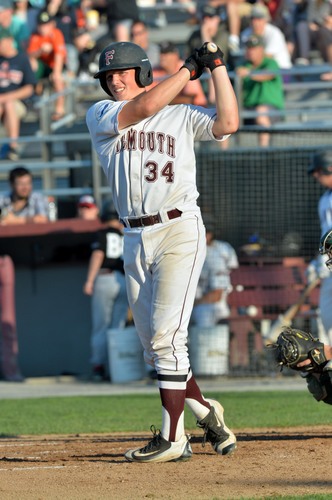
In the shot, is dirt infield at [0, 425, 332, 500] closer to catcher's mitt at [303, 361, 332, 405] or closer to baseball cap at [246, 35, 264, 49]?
catcher's mitt at [303, 361, 332, 405]

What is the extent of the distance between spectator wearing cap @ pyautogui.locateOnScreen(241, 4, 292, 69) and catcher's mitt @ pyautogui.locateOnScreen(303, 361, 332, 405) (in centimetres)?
1001

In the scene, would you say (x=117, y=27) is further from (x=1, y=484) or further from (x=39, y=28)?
(x=1, y=484)

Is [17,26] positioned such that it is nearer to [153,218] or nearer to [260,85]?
[260,85]

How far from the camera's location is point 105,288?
14.1 m

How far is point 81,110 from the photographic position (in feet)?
54.7

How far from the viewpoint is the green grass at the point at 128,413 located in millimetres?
8781

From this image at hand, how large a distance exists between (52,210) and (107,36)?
3957mm

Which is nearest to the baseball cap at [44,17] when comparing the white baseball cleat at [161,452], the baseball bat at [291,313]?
the baseball bat at [291,313]

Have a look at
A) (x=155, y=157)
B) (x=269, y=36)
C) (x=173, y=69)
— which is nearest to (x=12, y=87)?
(x=173, y=69)

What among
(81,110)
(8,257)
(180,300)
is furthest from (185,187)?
(81,110)

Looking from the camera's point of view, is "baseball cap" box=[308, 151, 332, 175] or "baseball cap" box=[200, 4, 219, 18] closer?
"baseball cap" box=[308, 151, 332, 175]

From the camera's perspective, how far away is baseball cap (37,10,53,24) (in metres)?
17.6

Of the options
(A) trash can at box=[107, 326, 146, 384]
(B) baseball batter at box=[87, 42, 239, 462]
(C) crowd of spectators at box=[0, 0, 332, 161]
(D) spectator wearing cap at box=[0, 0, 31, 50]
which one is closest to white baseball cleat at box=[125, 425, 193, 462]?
(B) baseball batter at box=[87, 42, 239, 462]

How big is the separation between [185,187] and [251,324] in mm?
7386
